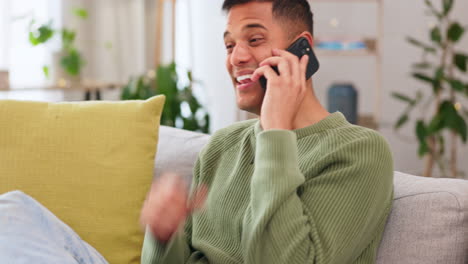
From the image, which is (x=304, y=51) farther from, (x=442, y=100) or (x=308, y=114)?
(x=442, y=100)

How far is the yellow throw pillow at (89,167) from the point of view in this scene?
1.59 meters

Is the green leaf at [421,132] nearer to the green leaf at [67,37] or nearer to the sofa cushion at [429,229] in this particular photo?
the green leaf at [67,37]

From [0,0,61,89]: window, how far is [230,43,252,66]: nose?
2711mm

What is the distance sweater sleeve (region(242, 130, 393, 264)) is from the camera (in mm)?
1119

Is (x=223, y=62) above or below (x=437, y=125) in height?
above

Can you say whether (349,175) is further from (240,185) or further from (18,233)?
(18,233)

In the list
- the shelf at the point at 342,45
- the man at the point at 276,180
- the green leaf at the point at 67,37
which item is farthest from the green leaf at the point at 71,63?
the man at the point at 276,180

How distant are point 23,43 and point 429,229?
11.2 feet

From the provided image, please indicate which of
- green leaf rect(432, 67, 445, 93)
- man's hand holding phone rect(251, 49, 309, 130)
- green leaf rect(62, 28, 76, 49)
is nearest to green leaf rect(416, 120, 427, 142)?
green leaf rect(432, 67, 445, 93)

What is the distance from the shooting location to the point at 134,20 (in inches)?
201

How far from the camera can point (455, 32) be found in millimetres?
4137

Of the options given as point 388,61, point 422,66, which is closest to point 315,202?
point 422,66

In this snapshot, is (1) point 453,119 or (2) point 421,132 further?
(2) point 421,132

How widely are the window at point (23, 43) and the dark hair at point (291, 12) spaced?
8.86 ft
